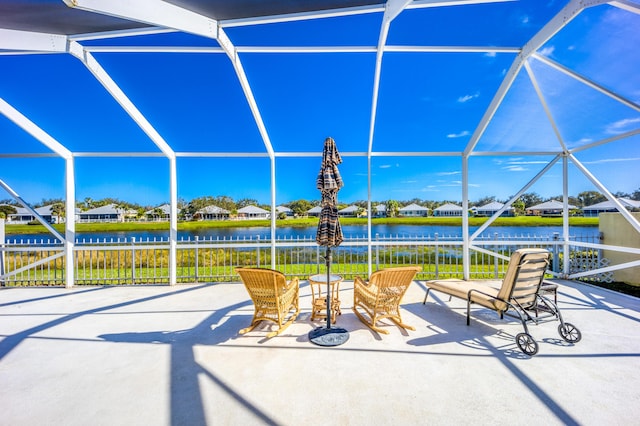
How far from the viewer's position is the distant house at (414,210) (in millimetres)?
13105

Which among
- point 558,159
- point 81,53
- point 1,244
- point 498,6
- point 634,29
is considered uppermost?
point 498,6

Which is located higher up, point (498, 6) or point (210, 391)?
point (498, 6)

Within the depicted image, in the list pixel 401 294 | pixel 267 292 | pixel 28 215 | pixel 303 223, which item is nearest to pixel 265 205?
pixel 303 223

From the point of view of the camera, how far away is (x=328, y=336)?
373 cm

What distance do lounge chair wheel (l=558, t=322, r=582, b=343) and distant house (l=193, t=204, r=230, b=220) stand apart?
540 inches

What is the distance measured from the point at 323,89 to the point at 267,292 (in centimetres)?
469

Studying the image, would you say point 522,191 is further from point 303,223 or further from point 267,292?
point 303,223

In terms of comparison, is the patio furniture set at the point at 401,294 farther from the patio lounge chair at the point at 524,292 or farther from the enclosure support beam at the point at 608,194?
the enclosure support beam at the point at 608,194

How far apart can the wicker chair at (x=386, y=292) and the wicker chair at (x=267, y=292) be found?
1250mm

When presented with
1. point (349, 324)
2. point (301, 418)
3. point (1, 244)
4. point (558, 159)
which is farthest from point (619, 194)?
point (1, 244)

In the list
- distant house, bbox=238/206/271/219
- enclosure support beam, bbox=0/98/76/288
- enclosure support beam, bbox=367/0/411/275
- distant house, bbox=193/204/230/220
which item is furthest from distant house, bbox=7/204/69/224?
enclosure support beam, bbox=367/0/411/275

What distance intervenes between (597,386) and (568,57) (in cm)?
461

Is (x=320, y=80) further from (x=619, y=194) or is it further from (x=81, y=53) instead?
(x=619, y=194)

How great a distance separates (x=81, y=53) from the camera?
13.6ft
